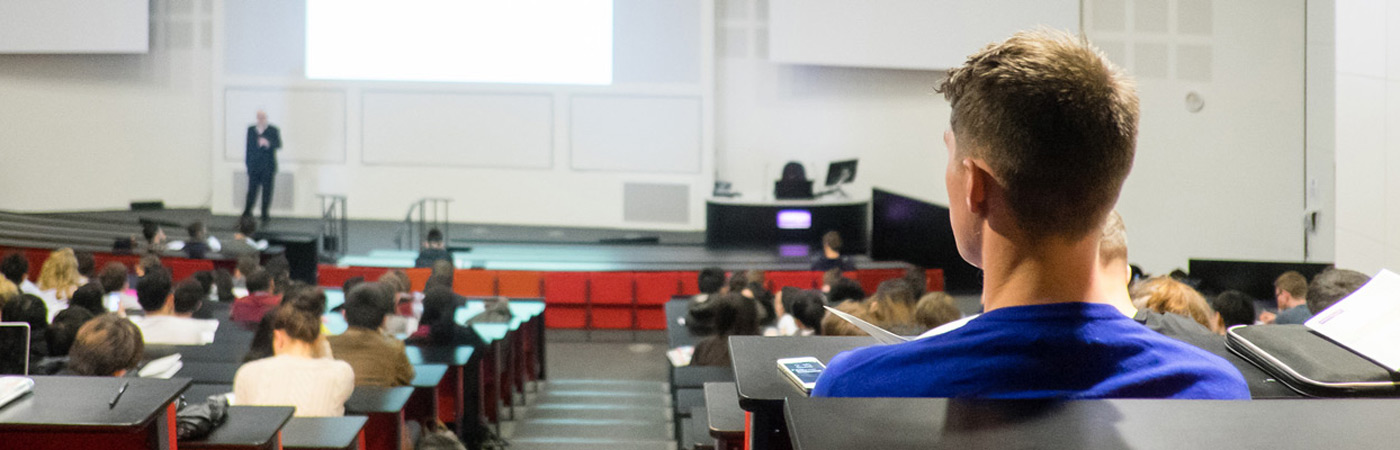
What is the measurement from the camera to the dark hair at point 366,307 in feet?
18.0

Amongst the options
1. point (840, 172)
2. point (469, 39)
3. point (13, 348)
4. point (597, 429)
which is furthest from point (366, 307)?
point (469, 39)

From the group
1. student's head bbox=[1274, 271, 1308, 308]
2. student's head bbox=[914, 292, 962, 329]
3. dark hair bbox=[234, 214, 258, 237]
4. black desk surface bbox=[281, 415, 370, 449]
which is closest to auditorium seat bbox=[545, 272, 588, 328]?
dark hair bbox=[234, 214, 258, 237]

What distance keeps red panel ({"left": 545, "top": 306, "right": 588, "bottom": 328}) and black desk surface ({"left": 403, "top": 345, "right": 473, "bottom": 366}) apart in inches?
183

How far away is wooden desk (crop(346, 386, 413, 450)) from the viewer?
487 centimetres

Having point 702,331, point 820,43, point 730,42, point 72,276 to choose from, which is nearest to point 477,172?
point 730,42

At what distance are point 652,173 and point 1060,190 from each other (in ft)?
44.7

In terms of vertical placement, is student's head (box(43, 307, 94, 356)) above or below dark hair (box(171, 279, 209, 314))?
below

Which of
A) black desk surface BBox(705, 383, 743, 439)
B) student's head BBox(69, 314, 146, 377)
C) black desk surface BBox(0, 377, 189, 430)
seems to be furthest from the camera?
student's head BBox(69, 314, 146, 377)

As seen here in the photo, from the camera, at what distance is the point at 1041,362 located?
1135 millimetres

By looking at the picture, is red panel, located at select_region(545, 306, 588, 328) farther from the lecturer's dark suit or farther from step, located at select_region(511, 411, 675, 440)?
the lecturer's dark suit

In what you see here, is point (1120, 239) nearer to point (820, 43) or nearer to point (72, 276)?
point (72, 276)

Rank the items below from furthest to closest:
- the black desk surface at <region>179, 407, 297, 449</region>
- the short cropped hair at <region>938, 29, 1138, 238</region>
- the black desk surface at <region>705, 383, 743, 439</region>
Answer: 1. the black desk surface at <region>179, 407, 297, 449</region>
2. the black desk surface at <region>705, 383, 743, 439</region>
3. the short cropped hair at <region>938, 29, 1138, 238</region>

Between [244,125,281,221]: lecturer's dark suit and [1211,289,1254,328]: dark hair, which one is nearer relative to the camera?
[1211,289,1254,328]: dark hair

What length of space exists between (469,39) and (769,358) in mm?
13586
